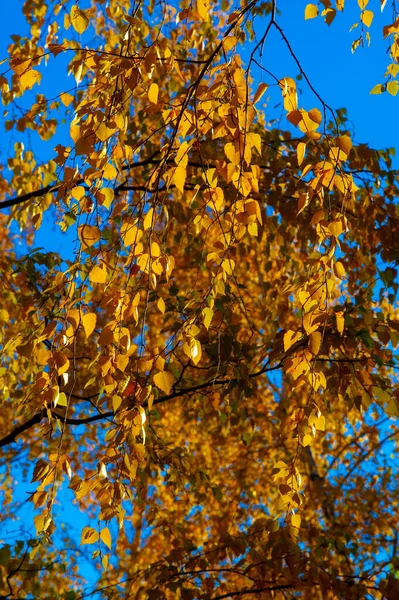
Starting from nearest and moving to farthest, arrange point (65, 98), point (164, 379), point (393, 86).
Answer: point (164, 379)
point (65, 98)
point (393, 86)

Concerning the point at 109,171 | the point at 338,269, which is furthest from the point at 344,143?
the point at 109,171

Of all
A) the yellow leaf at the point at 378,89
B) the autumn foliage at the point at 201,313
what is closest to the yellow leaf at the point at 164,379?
the autumn foliage at the point at 201,313

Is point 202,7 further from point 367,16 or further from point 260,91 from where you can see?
point 367,16

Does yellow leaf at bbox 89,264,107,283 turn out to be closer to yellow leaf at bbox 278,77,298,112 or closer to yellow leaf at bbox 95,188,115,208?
yellow leaf at bbox 95,188,115,208

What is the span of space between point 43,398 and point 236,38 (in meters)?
1.02

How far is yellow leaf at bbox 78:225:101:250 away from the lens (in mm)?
1613

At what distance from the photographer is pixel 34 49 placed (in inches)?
189

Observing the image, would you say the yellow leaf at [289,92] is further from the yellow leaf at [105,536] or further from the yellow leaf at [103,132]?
the yellow leaf at [105,536]

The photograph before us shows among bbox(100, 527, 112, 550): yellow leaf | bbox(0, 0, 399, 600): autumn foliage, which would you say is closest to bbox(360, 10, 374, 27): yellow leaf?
bbox(0, 0, 399, 600): autumn foliage

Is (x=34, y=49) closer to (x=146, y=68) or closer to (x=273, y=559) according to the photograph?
(x=146, y=68)

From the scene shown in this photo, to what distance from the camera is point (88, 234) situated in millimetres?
1640

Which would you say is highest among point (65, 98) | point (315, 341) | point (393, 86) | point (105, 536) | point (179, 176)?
point (393, 86)

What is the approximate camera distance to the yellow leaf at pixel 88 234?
5.29ft

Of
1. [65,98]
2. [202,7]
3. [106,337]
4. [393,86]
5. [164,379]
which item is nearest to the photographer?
[106,337]
